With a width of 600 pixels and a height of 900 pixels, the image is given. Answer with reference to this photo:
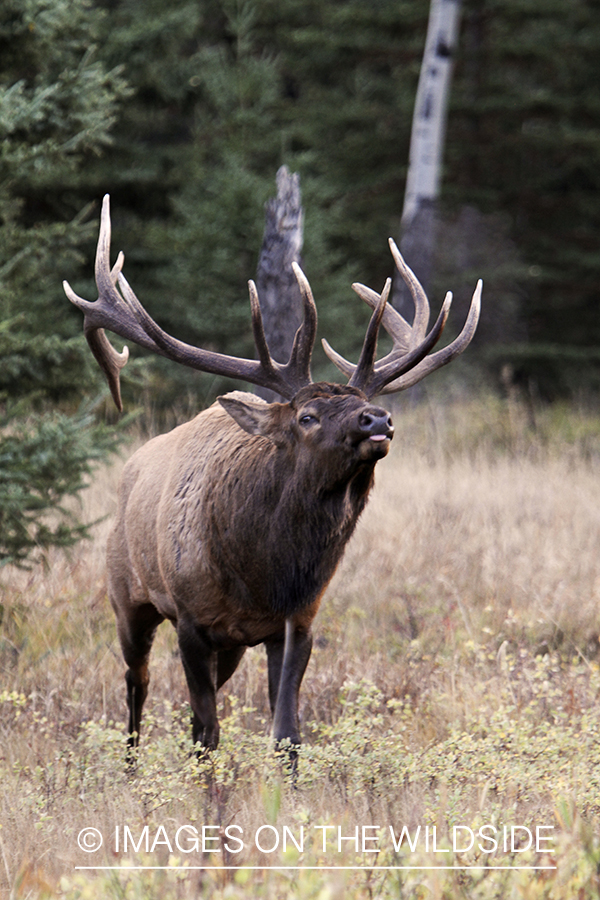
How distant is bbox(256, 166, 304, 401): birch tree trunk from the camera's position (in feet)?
Result: 22.9

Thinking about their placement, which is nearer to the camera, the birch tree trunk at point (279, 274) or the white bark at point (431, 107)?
the birch tree trunk at point (279, 274)

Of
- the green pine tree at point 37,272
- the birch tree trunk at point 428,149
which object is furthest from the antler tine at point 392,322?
the birch tree trunk at point 428,149

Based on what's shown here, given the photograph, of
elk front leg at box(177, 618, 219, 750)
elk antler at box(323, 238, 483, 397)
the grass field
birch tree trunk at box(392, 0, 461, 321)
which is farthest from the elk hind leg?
birch tree trunk at box(392, 0, 461, 321)

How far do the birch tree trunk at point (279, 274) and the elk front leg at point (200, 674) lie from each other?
3.30 meters

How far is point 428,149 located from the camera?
13.2 meters

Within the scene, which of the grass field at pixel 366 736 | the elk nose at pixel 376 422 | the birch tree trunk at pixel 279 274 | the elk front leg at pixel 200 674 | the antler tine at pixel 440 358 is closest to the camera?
the grass field at pixel 366 736

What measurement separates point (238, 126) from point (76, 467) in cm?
810

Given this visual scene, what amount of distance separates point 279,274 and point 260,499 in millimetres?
3518

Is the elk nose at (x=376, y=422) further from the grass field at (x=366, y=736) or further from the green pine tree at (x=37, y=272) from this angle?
the green pine tree at (x=37, y=272)

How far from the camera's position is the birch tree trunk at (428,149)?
12.8m

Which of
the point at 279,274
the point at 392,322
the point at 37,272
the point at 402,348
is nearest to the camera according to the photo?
the point at 402,348

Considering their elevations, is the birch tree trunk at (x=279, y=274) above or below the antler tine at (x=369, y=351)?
above

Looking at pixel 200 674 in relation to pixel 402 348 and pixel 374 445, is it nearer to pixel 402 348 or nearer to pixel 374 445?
pixel 374 445

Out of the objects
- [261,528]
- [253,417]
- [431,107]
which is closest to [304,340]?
[253,417]
